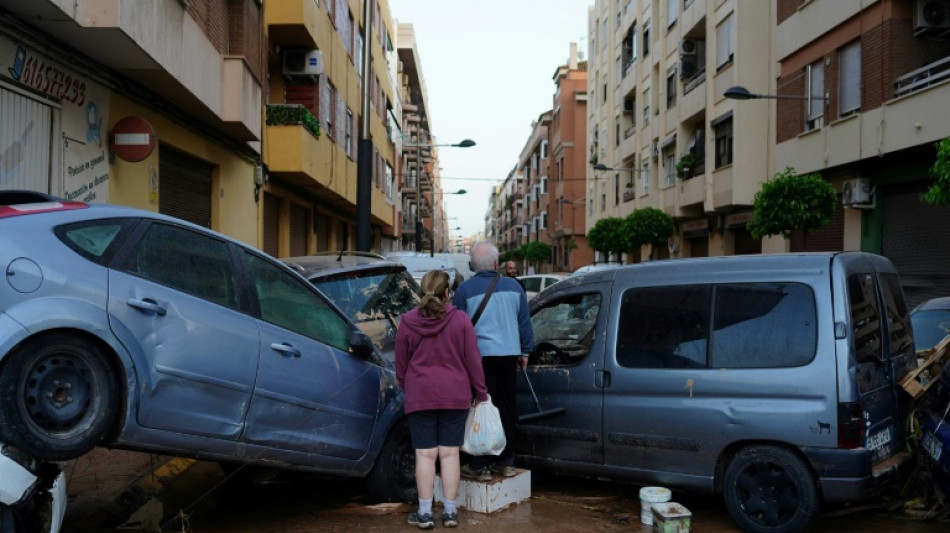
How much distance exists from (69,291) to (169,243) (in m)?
0.69

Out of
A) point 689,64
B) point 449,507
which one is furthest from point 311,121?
point 689,64

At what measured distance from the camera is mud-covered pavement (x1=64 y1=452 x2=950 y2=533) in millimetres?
4984

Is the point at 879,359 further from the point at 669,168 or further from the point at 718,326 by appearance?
the point at 669,168

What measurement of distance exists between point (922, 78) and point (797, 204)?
340 cm

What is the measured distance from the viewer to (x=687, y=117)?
2880 centimetres

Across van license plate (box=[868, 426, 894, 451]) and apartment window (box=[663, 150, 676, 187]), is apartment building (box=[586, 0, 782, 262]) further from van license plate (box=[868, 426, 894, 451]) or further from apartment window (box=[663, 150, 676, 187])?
van license plate (box=[868, 426, 894, 451])

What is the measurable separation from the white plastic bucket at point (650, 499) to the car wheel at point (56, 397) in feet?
10.9

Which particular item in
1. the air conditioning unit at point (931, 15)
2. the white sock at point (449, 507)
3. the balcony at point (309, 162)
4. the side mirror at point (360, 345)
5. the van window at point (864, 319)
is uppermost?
the air conditioning unit at point (931, 15)

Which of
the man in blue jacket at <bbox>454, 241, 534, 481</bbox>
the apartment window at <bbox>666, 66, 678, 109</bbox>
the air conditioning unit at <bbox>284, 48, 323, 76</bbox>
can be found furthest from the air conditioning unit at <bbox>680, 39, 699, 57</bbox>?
the man in blue jacket at <bbox>454, 241, 534, 481</bbox>

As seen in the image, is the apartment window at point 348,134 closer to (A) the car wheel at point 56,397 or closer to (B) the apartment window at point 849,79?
(B) the apartment window at point 849,79

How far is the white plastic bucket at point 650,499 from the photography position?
512cm

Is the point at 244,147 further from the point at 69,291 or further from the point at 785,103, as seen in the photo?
the point at 785,103

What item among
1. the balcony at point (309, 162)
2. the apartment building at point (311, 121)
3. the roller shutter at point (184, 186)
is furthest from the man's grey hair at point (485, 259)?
the balcony at point (309, 162)

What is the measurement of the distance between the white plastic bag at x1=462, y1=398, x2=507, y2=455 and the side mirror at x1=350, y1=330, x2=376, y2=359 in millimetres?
813
